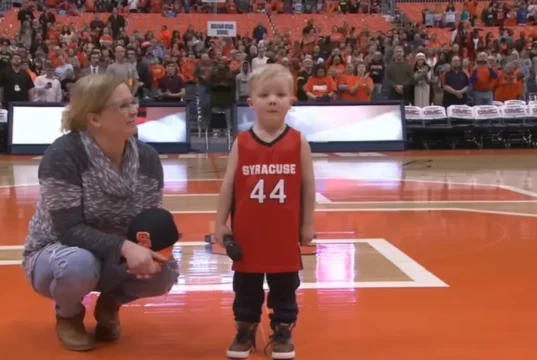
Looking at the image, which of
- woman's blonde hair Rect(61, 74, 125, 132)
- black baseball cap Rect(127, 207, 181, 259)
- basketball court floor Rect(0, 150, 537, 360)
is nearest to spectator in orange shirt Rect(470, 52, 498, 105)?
basketball court floor Rect(0, 150, 537, 360)

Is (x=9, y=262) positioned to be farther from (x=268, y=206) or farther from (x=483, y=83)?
(x=483, y=83)

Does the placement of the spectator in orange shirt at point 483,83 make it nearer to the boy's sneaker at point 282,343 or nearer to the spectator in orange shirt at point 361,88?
the spectator in orange shirt at point 361,88

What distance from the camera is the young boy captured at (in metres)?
3.51

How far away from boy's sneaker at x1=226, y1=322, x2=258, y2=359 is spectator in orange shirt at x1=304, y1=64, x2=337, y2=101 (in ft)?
35.8

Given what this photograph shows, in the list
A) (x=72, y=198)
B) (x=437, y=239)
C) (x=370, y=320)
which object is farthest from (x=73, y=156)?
(x=437, y=239)

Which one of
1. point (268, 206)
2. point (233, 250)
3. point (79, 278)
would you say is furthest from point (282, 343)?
point (79, 278)

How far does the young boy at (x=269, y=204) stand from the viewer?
351cm

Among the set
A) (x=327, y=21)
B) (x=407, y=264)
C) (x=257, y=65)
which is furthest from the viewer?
(x=327, y=21)

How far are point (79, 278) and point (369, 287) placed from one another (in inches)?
78.0

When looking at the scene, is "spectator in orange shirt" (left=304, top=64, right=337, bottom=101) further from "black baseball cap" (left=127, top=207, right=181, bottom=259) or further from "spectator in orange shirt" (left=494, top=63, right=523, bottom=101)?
"black baseball cap" (left=127, top=207, right=181, bottom=259)

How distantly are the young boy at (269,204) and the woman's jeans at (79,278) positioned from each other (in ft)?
1.24

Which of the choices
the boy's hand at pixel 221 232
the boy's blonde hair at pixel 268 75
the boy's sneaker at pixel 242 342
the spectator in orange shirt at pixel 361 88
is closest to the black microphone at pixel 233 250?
the boy's hand at pixel 221 232

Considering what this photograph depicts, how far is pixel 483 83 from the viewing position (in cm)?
1529

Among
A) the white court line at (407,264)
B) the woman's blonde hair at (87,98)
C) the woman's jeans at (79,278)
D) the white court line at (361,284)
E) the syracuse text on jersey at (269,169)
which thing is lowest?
the white court line at (407,264)
